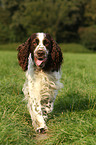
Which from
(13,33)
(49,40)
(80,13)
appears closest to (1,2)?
(13,33)

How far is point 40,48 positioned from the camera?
2.75 meters

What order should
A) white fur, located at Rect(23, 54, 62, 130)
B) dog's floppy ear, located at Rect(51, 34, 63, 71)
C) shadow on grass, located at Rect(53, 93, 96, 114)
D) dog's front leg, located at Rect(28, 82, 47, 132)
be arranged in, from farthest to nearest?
1. shadow on grass, located at Rect(53, 93, 96, 114)
2. dog's floppy ear, located at Rect(51, 34, 63, 71)
3. white fur, located at Rect(23, 54, 62, 130)
4. dog's front leg, located at Rect(28, 82, 47, 132)

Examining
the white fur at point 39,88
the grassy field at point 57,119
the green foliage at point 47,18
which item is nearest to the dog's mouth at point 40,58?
the white fur at point 39,88

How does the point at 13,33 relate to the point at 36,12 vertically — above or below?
below

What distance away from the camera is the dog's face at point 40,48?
9.07ft

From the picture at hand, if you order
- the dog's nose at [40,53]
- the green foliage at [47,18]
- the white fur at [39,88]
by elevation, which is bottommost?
the white fur at [39,88]

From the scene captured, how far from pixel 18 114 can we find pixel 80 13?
37430 mm

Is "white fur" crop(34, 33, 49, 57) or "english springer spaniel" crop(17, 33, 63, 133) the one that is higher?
"white fur" crop(34, 33, 49, 57)

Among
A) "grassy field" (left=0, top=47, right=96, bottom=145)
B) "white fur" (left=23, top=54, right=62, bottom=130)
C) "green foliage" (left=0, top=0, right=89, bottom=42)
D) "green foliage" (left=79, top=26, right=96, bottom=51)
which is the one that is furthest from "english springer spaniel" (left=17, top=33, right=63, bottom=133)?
"green foliage" (left=79, top=26, right=96, bottom=51)

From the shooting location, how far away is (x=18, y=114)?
2.77 m

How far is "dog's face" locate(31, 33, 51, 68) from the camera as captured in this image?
2.76m

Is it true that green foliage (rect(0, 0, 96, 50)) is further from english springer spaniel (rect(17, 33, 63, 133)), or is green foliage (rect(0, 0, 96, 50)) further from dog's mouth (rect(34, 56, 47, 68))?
dog's mouth (rect(34, 56, 47, 68))

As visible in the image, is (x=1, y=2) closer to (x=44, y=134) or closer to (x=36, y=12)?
(x=36, y=12)

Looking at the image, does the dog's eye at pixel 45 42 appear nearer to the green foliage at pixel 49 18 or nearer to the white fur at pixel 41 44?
the white fur at pixel 41 44
